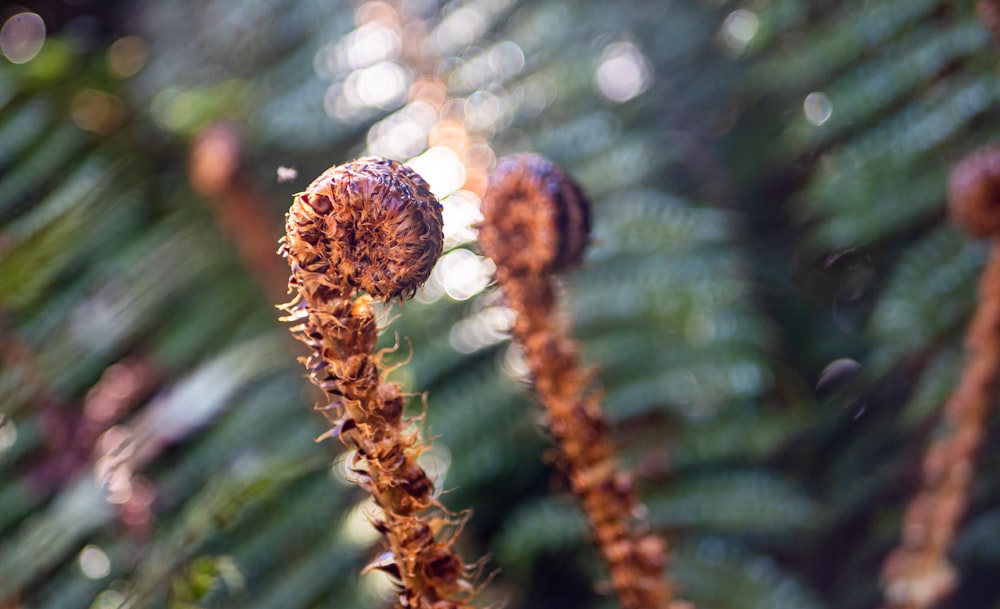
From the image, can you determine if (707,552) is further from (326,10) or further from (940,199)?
(326,10)

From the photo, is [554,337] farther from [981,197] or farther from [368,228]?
[981,197]

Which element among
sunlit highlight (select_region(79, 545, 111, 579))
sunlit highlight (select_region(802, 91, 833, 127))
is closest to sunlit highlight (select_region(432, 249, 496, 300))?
sunlit highlight (select_region(802, 91, 833, 127))

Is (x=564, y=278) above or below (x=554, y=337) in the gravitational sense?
above

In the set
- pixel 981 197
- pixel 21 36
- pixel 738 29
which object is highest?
pixel 21 36

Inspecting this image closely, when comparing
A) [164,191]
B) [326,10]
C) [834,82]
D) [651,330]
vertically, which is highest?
[326,10]

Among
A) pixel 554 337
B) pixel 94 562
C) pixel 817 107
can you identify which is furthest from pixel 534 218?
pixel 817 107

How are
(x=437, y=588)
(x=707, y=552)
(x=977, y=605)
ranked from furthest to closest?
(x=707, y=552)
(x=977, y=605)
(x=437, y=588)

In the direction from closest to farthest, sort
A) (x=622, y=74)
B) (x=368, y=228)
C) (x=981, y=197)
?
(x=368, y=228) < (x=981, y=197) < (x=622, y=74)

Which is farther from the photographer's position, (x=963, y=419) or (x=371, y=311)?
(x=963, y=419)

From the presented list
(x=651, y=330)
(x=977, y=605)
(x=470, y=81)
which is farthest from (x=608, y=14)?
(x=977, y=605)
